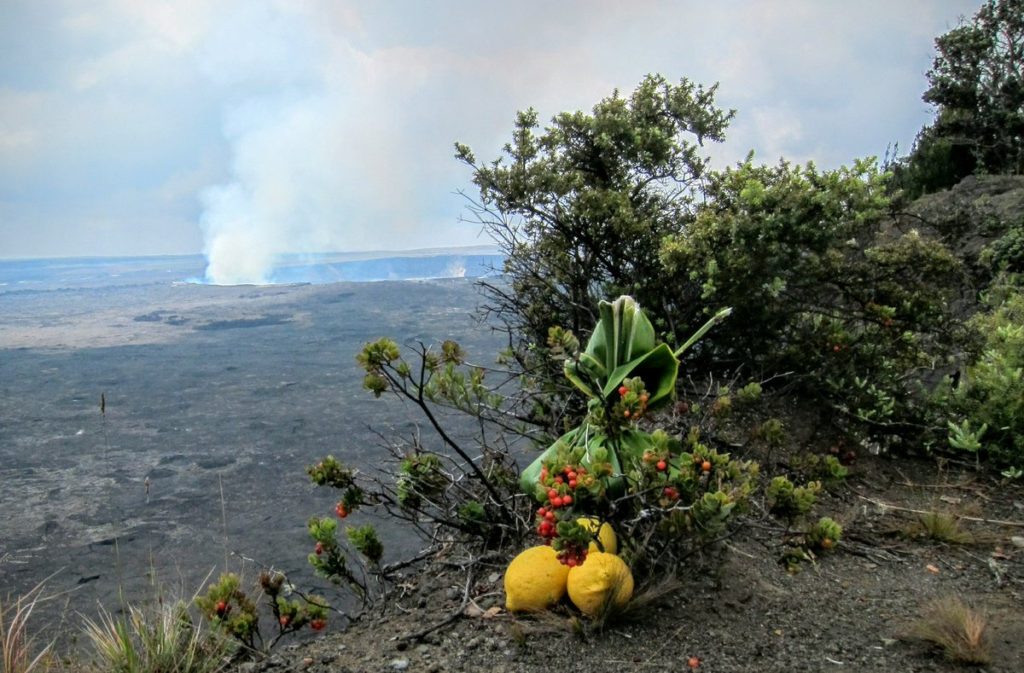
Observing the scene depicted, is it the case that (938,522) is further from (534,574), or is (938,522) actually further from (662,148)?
(662,148)

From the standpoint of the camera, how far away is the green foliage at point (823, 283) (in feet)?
15.6

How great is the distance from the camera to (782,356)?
538cm

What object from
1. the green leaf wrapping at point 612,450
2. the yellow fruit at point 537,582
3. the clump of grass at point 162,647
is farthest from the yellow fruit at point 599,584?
the clump of grass at point 162,647

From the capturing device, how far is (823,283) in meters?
5.38

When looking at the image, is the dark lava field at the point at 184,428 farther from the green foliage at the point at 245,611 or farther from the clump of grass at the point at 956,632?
the clump of grass at the point at 956,632

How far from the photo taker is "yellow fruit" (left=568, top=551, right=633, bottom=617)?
292 cm

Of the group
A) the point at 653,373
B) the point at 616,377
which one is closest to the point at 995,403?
the point at 653,373

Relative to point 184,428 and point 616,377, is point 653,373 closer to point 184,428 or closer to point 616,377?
point 616,377

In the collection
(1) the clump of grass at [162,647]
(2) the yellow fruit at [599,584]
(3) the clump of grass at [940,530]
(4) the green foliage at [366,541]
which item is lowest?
(1) the clump of grass at [162,647]

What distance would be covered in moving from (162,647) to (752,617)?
232cm

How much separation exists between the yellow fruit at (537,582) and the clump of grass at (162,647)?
4.10ft

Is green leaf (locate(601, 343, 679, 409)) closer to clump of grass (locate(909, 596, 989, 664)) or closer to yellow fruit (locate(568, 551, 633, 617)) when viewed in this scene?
yellow fruit (locate(568, 551, 633, 617))

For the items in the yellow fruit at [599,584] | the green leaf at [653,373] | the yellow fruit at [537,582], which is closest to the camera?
the yellow fruit at [599,584]

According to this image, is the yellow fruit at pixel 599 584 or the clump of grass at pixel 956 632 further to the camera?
the yellow fruit at pixel 599 584
